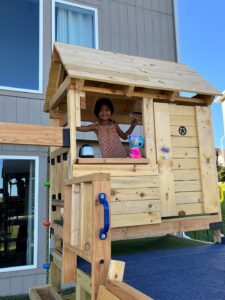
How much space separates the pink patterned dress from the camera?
10.9 ft

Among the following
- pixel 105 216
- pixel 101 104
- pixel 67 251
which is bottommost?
pixel 67 251

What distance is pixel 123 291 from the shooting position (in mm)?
1500

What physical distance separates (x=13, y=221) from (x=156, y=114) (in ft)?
10.1

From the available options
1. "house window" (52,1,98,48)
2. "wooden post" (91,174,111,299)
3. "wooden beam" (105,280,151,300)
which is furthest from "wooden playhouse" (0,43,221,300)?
"house window" (52,1,98,48)

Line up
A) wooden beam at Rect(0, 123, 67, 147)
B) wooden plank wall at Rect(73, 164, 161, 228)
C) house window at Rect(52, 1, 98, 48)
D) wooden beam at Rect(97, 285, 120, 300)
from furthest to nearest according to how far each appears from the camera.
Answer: house window at Rect(52, 1, 98, 48)
wooden plank wall at Rect(73, 164, 161, 228)
wooden beam at Rect(0, 123, 67, 147)
wooden beam at Rect(97, 285, 120, 300)

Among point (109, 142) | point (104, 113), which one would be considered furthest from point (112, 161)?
point (104, 113)

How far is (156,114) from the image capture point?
3.06 m

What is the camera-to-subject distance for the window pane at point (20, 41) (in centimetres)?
512

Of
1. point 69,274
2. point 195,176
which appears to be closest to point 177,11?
point 195,176

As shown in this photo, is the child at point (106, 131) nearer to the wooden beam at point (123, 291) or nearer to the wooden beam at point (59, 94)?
the wooden beam at point (59, 94)

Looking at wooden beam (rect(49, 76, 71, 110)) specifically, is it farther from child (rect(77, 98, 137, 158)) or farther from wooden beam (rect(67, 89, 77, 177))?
child (rect(77, 98, 137, 158))

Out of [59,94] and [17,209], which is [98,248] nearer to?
[59,94]

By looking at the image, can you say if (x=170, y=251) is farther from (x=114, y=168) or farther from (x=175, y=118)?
(x=175, y=118)

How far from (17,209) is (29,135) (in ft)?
8.49
